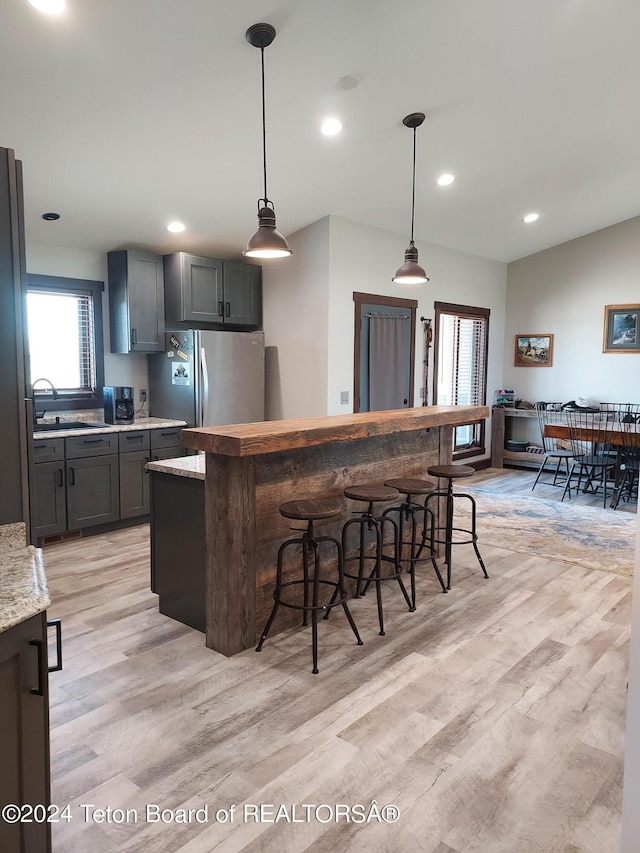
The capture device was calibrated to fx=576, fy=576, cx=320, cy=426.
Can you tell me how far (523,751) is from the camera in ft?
6.98

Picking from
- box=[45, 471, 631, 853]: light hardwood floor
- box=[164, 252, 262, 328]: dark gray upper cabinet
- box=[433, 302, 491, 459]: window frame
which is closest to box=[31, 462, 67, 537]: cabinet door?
box=[45, 471, 631, 853]: light hardwood floor

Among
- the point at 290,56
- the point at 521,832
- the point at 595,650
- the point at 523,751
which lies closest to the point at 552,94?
the point at 290,56

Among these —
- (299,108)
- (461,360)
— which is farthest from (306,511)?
(461,360)

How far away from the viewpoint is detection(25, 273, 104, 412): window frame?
4812 mm

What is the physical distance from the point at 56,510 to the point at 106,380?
141 cm

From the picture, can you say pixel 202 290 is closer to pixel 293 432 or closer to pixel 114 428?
pixel 114 428

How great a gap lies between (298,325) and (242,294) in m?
0.66

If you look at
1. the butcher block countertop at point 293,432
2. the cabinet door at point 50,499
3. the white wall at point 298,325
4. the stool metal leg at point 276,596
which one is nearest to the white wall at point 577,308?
the white wall at point 298,325

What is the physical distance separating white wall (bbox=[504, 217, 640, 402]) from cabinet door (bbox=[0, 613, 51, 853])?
7427mm

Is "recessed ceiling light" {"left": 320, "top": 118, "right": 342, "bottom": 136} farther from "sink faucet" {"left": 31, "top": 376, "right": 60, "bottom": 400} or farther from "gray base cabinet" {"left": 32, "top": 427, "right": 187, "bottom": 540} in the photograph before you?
"sink faucet" {"left": 31, "top": 376, "right": 60, "bottom": 400}

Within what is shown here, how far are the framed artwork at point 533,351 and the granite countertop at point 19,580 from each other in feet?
24.4

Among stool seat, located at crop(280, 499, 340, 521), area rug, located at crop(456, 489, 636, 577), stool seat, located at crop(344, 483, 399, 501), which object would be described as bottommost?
area rug, located at crop(456, 489, 636, 577)

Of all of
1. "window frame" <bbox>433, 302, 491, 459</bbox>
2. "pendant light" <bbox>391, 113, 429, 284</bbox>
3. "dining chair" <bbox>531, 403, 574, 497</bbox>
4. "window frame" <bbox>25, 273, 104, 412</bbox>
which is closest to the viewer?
"pendant light" <bbox>391, 113, 429, 284</bbox>

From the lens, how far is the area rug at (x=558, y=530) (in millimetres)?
4340
